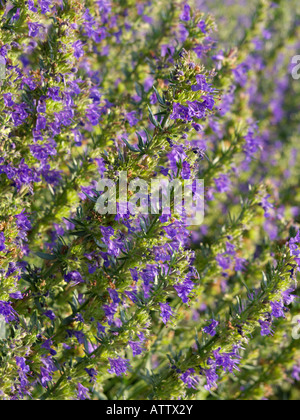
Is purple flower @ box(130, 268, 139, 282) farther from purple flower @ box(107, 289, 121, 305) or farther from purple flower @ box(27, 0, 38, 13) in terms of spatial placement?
purple flower @ box(27, 0, 38, 13)

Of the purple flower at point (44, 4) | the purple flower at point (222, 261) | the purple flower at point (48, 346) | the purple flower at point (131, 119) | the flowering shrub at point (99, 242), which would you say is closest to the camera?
the flowering shrub at point (99, 242)

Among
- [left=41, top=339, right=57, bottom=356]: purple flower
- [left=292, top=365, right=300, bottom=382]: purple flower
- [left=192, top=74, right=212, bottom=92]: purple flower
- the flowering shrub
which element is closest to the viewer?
[left=192, top=74, right=212, bottom=92]: purple flower

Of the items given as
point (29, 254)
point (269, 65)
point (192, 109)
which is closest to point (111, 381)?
point (29, 254)

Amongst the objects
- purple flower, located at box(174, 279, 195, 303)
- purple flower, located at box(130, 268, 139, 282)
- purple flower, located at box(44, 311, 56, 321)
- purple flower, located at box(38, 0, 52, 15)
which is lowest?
purple flower, located at box(44, 311, 56, 321)

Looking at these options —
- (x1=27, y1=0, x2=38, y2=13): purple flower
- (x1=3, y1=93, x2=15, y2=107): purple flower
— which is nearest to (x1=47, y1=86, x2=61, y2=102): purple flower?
(x1=3, y1=93, x2=15, y2=107): purple flower

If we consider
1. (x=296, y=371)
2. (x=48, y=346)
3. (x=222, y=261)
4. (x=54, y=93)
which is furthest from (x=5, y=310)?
(x=296, y=371)

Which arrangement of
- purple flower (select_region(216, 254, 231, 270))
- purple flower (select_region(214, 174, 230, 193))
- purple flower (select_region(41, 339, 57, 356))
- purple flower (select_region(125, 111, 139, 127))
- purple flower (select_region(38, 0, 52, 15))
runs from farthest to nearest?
1. purple flower (select_region(214, 174, 230, 193))
2. purple flower (select_region(216, 254, 231, 270))
3. purple flower (select_region(125, 111, 139, 127))
4. purple flower (select_region(38, 0, 52, 15))
5. purple flower (select_region(41, 339, 57, 356))

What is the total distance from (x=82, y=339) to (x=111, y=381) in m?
1.42

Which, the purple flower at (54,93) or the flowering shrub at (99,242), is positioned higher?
the purple flower at (54,93)

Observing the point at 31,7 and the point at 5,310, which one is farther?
the point at 31,7

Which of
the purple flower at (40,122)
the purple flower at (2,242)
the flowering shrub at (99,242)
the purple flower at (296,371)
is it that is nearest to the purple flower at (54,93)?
the flowering shrub at (99,242)

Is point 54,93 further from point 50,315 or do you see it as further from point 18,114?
point 50,315

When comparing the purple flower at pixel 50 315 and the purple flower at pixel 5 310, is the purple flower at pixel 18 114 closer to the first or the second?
the purple flower at pixel 5 310

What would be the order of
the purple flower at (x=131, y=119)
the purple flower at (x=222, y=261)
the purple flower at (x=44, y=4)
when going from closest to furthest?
the purple flower at (x=44, y=4) < the purple flower at (x=131, y=119) < the purple flower at (x=222, y=261)
